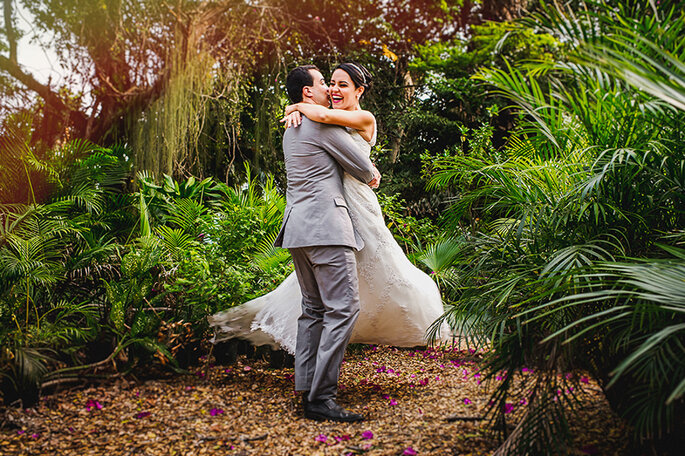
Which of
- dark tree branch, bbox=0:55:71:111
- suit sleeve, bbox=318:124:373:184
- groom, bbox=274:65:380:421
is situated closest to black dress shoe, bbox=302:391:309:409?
groom, bbox=274:65:380:421

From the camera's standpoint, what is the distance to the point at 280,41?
648 cm

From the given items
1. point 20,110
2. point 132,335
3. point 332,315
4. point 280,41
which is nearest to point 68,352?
point 132,335

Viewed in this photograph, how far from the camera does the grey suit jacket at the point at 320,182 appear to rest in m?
2.65

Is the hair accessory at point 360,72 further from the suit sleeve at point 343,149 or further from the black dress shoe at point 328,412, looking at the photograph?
the black dress shoe at point 328,412

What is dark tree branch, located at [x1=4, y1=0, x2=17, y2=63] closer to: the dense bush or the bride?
the dense bush

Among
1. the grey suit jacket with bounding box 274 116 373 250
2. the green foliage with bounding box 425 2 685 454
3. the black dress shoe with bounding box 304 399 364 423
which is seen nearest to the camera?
the green foliage with bounding box 425 2 685 454

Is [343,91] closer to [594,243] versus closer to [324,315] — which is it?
[324,315]

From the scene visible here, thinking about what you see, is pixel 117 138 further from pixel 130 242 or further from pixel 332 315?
pixel 332 315

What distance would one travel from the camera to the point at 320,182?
2730 millimetres

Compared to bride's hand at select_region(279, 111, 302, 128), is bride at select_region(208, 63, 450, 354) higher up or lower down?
lower down

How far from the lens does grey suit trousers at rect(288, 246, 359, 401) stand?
260cm

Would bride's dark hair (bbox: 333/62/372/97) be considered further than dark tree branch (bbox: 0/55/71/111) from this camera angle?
No

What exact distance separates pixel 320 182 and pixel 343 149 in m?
0.22

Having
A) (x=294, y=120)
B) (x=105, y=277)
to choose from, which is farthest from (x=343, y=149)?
(x=105, y=277)
